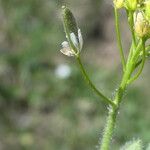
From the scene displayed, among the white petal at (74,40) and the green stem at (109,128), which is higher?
the white petal at (74,40)

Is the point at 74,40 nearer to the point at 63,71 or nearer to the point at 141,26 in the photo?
the point at 141,26

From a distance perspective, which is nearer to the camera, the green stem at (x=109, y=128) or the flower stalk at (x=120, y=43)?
the flower stalk at (x=120, y=43)

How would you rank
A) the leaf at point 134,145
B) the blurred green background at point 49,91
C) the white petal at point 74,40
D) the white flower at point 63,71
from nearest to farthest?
the white petal at point 74,40 → the leaf at point 134,145 → the blurred green background at point 49,91 → the white flower at point 63,71

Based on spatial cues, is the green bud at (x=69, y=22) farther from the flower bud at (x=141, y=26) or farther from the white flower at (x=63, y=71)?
the white flower at (x=63, y=71)

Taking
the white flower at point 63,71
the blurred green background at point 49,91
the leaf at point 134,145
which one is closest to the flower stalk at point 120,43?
the leaf at point 134,145

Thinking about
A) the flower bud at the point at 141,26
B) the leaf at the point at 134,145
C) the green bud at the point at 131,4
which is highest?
the green bud at the point at 131,4

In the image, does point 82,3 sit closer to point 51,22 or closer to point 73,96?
point 51,22

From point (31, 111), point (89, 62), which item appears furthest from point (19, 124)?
point (89, 62)

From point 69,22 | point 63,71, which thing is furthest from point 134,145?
point 63,71

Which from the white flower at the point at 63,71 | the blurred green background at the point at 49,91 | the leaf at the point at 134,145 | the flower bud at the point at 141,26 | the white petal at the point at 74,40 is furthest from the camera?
the white flower at the point at 63,71
